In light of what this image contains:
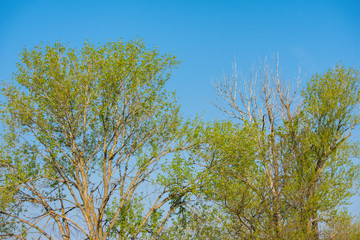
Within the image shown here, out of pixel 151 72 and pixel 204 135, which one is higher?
pixel 151 72

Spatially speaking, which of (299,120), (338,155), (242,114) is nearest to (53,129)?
(242,114)

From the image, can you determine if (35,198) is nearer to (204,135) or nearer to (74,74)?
(74,74)

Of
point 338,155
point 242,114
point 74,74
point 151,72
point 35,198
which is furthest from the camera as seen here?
point 242,114

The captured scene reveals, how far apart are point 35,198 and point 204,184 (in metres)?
8.01

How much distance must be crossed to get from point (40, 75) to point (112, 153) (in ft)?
17.3

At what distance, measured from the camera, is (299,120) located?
20422mm

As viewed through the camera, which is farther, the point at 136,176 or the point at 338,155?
the point at 338,155

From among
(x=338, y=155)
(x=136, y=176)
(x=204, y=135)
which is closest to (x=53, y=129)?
(x=136, y=176)

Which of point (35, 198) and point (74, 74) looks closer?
point (35, 198)

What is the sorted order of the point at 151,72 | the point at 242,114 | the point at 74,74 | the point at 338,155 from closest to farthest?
the point at 74,74, the point at 151,72, the point at 338,155, the point at 242,114

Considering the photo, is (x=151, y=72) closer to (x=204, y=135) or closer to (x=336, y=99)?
(x=204, y=135)

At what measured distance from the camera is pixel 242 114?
22.2 m

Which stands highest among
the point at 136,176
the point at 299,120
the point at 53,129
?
the point at 299,120

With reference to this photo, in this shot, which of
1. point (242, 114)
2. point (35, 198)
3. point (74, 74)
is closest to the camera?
point (35, 198)
